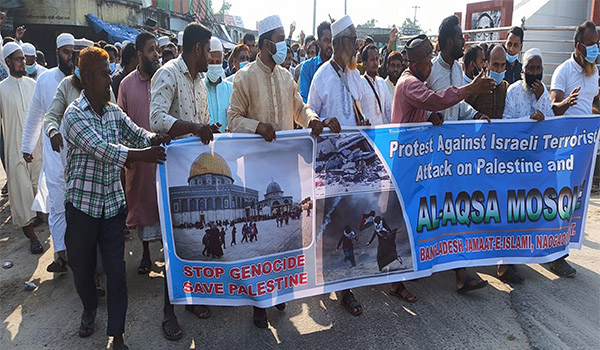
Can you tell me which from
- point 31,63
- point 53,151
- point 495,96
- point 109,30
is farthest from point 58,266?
point 109,30

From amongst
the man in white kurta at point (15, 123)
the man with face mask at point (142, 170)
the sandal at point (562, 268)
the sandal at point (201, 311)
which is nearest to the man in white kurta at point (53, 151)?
the man with face mask at point (142, 170)

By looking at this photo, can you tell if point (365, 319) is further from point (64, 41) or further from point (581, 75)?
point (64, 41)

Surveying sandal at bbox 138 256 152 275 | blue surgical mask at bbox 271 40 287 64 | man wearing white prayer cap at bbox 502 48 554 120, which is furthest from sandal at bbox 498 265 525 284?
sandal at bbox 138 256 152 275

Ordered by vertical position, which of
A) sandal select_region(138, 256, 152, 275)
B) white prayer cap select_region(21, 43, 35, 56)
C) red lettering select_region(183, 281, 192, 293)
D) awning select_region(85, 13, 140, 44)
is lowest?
sandal select_region(138, 256, 152, 275)

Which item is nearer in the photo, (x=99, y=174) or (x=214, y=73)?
(x=99, y=174)

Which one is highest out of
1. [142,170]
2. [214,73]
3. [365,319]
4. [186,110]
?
[214,73]

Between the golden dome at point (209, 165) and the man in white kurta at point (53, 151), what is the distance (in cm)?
174

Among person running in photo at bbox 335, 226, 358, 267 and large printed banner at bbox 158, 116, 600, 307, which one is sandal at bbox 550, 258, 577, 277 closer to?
Result: large printed banner at bbox 158, 116, 600, 307

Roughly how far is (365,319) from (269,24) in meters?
2.37

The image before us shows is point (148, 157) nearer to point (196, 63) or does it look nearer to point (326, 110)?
point (196, 63)

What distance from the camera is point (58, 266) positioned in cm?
426

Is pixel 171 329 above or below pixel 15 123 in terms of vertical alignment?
below

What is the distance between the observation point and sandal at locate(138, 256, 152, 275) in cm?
432

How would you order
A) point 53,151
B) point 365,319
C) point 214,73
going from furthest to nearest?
point 214,73, point 53,151, point 365,319
